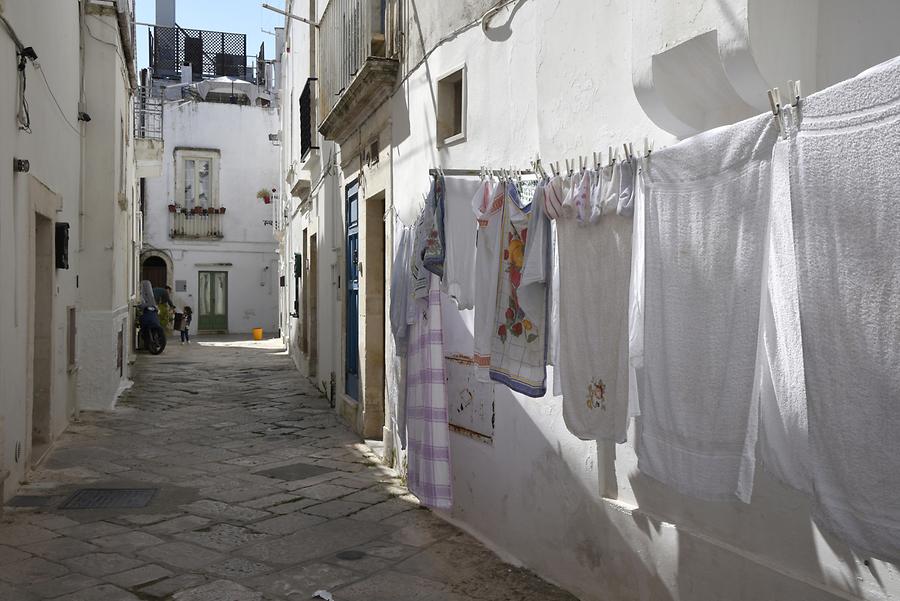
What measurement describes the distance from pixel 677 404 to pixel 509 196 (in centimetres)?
154

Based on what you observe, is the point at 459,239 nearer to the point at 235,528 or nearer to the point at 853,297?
the point at 235,528

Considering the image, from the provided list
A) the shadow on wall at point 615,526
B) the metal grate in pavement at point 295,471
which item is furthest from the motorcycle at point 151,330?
the shadow on wall at point 615,526

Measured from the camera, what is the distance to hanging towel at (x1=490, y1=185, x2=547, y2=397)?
12.3 feet

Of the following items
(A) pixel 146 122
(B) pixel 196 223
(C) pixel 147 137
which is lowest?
(B) pixel 196 223

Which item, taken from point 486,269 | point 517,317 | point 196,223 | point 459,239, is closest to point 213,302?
point 196,223

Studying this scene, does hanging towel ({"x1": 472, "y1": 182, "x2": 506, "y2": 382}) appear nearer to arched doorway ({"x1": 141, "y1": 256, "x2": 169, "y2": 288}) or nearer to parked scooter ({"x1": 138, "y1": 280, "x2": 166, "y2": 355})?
parked scooter ({"x1": 138, "y1": 280, "x2": 166, "y2": 355})

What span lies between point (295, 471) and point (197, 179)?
843 inches

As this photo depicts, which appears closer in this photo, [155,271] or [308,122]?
[308,122]

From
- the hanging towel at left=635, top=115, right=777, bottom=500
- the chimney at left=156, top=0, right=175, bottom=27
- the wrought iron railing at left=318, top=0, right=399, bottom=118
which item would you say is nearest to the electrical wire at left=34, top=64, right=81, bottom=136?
the wrought iron railing at left=318, top=0, right=399, bottom=118

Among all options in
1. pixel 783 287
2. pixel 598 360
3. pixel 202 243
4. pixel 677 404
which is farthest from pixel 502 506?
pixel 202 243

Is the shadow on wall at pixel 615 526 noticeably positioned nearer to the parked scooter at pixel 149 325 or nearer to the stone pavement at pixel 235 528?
the stone pavement at pixel 235 528

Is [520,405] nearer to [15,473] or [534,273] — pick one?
[534,273]

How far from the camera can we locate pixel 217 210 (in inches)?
1054

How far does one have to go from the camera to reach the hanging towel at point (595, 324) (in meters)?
3.22
